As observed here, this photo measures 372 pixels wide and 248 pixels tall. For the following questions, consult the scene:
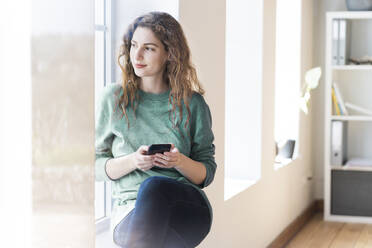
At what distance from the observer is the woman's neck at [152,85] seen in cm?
148

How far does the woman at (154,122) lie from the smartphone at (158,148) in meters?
0.02

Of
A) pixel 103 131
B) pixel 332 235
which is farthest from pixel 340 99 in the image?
pixel 103 131

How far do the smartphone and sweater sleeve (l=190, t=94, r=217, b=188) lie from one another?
139mm

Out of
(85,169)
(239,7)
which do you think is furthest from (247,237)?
(85,169)

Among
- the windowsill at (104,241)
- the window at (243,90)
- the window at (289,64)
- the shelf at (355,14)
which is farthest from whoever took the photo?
the shelf at (355,14)

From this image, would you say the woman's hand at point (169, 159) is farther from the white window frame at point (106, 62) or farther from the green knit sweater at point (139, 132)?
the white window frame at point (106, 62)

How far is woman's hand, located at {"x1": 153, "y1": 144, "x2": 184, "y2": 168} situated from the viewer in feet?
4.43

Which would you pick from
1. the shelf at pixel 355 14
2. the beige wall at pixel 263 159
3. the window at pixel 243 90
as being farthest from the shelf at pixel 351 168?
the window at pixel 243 90

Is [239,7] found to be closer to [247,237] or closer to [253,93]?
[253,93]

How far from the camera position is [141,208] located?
1.29 meters

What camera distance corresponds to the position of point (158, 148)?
1351 millimetres

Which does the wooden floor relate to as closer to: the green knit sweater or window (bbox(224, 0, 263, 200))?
window (bbox(224, 0, 263, 200))

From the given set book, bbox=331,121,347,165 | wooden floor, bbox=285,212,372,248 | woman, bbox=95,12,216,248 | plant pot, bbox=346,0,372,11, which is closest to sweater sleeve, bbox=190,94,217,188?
woman, bbox=95,12,216,248

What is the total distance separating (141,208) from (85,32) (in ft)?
1.35
